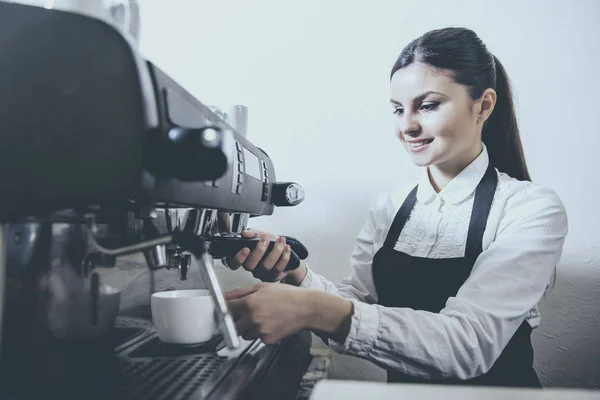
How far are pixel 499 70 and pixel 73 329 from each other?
906mm

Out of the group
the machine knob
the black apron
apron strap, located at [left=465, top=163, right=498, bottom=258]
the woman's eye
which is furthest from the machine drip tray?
the woman's eye

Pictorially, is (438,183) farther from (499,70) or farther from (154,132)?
(154,132)

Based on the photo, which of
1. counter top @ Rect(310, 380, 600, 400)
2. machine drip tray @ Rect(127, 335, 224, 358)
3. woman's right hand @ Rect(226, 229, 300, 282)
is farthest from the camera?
woman's right hand @ Rect(226, 229, 300, 282)

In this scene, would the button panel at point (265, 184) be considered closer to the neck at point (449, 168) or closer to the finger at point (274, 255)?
the finger at point (274, 255)

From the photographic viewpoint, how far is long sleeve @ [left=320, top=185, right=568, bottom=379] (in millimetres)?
695

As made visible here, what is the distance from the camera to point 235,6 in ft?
3.92

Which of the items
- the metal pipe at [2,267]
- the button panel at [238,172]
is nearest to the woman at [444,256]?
the button panel at [238,172]

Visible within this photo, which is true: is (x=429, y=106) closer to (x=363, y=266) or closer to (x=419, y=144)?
(x=419, y=144)

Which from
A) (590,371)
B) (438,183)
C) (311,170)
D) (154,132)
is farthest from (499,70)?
(154,132)

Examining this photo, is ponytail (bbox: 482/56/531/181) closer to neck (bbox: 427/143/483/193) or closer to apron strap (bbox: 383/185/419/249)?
neck (bbox: 427/143/483/193)

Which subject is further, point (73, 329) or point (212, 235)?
point (212, 235)

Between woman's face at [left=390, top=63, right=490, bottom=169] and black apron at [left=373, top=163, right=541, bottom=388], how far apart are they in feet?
0.25

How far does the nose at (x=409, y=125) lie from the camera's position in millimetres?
993

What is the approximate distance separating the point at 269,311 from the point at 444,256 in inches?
17.9
